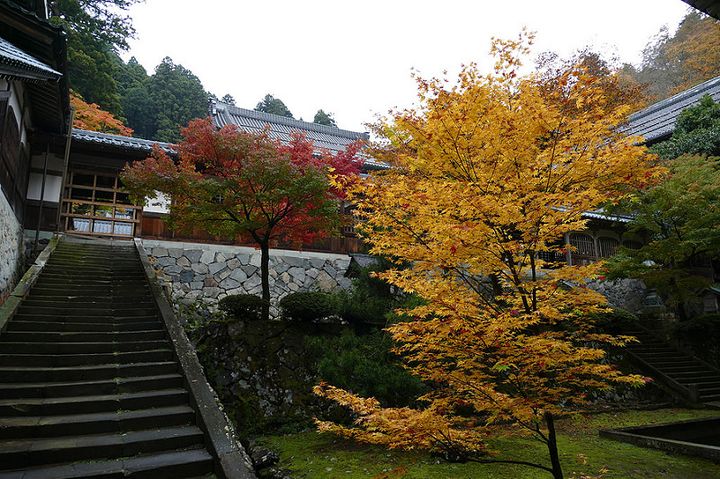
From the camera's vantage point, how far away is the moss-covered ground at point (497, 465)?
6570 mm

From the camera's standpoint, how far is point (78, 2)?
23062mm

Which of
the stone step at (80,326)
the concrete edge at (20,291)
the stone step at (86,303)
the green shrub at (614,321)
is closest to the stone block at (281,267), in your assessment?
the stone step at (86,303)

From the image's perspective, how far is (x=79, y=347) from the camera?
730cm

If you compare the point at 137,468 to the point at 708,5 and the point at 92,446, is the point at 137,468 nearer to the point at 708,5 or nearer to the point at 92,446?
the point at 92,446

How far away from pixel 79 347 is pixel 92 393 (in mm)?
1400

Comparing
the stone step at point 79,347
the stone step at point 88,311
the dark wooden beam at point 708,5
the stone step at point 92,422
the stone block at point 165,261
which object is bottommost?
the stone step at point 92,422

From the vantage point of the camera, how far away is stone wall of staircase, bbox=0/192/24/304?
9544 mm

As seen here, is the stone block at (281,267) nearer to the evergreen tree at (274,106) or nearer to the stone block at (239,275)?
the stone block at (239,275)

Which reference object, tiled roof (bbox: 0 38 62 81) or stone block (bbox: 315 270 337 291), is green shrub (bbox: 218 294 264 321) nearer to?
stone block (bbox: 315 270 337 291)

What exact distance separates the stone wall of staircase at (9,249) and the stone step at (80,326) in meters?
2.66

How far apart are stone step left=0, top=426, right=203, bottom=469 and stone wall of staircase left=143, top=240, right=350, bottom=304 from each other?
8.87 m

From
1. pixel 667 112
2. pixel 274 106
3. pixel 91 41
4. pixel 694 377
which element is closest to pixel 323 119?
pixel 274 106

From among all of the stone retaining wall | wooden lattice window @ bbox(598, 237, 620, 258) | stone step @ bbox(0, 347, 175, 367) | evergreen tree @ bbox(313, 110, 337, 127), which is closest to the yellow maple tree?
stone step @ bbox(0, 347, 175, 367)

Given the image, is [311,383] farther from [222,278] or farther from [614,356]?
[614,356]
